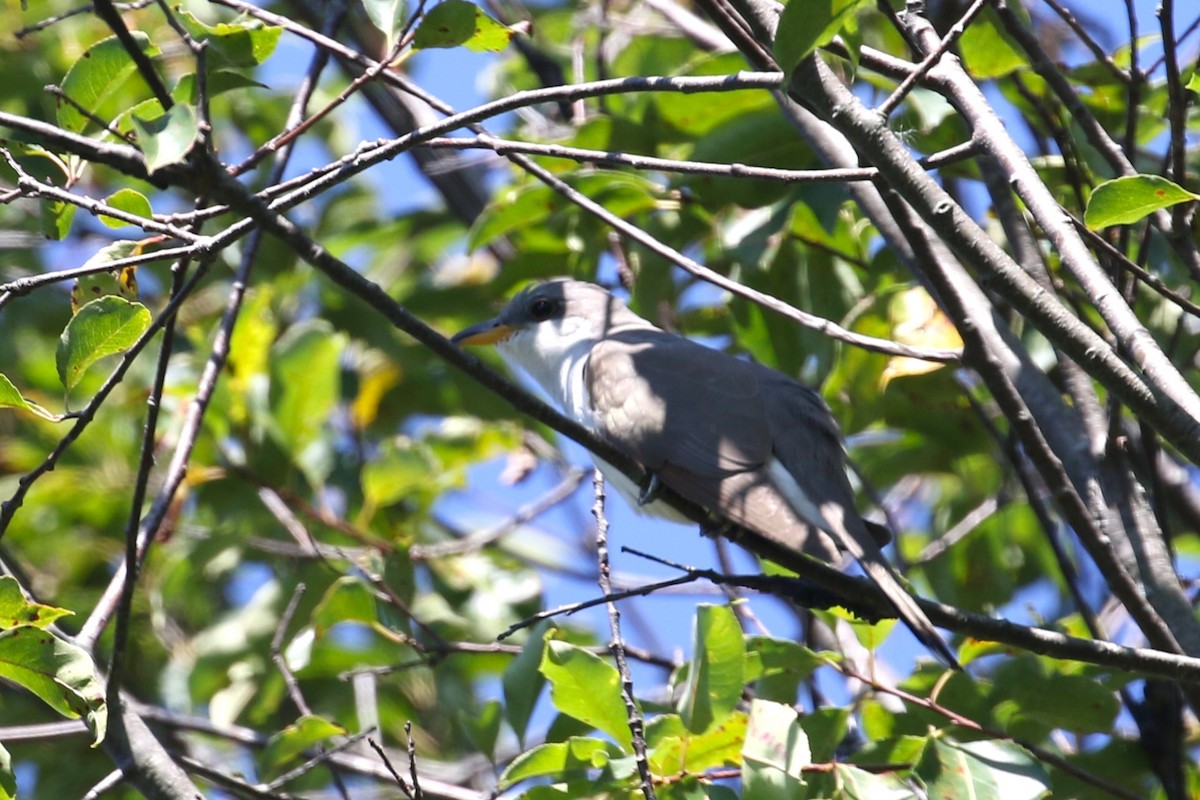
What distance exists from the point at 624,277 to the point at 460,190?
119 cm

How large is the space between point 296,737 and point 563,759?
93 cm

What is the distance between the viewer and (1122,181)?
242cm

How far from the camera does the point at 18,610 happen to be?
7.92ft

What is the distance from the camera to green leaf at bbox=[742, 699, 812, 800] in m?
2.57

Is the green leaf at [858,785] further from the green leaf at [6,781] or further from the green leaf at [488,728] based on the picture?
the green leaf at [6,781]

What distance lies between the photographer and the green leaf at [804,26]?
227 centimetres

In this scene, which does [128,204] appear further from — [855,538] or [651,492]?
[855,538]

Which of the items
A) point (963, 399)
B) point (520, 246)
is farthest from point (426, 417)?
point (963, 399)

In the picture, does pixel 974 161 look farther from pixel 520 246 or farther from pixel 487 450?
pixel 487 450

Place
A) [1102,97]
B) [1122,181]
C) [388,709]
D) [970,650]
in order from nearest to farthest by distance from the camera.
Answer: [1122,181] → [970,650] → [1102,97] → [388,709]

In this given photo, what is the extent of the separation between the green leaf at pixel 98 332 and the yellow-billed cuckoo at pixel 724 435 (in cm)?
140

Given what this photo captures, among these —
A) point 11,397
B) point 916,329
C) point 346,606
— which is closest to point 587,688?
point 346,606

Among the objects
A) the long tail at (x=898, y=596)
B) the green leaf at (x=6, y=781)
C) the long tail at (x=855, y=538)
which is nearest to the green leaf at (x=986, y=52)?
the long tail at (x=855, y=538)

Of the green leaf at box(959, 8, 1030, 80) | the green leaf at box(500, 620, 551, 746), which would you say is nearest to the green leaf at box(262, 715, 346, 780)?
the green leaf at box(500, 620, 551, 746)
